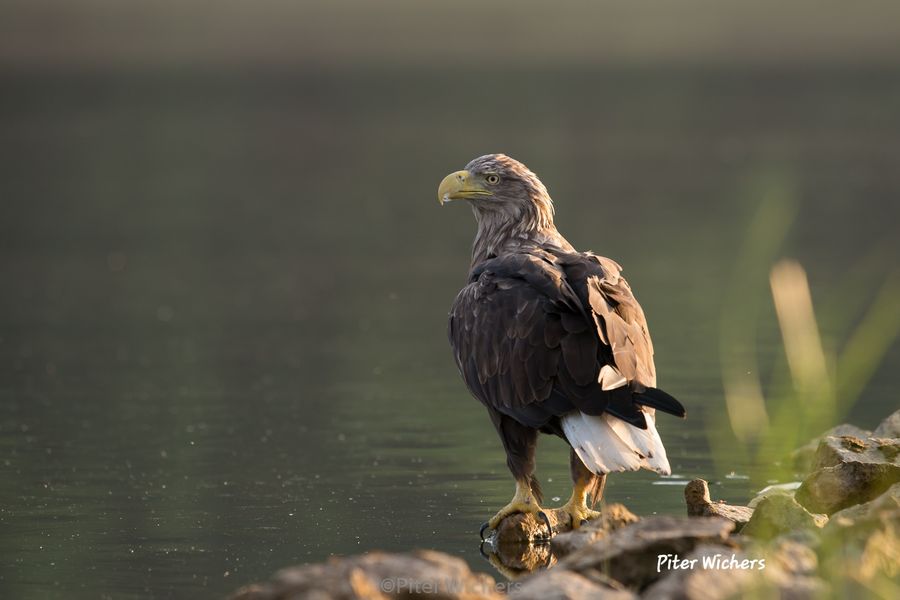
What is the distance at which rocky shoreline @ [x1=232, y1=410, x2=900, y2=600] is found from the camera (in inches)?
217

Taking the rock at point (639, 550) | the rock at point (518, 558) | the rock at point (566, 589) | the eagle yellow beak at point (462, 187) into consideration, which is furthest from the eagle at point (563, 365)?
the rock at point (566, 589)

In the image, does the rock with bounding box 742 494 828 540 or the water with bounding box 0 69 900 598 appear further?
the water with bounding box 0 69 900 598

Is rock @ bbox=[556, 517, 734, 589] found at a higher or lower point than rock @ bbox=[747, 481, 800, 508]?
higher

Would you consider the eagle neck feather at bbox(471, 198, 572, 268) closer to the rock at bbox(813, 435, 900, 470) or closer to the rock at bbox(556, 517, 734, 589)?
the rock at bbox(813, 435, 900, 470)

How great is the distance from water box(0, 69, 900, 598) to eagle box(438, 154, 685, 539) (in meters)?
0.45

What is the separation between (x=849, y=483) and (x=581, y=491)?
1106mm

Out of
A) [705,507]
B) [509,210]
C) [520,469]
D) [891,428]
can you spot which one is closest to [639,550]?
A: [705,507]

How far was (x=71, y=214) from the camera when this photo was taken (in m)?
23.5

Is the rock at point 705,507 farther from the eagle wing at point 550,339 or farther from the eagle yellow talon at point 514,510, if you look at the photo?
the eagle yellow talon at point 514,510

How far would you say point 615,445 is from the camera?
7109 millimetres

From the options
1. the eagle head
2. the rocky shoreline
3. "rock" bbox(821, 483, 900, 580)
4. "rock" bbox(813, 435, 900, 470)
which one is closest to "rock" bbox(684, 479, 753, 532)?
the rocky shoreline

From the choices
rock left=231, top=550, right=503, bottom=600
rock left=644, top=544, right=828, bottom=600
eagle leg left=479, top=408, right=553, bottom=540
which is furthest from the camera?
eagle leg left=479, top=408, right=553, bottom=540

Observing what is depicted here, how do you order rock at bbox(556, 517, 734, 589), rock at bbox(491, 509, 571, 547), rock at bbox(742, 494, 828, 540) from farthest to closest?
rock at bbox(491, 509, 571, 547), rock at bbox(742, 494, 828, 540), rock at bbox(556, 517, 734, 589)

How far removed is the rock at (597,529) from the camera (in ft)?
21.6
